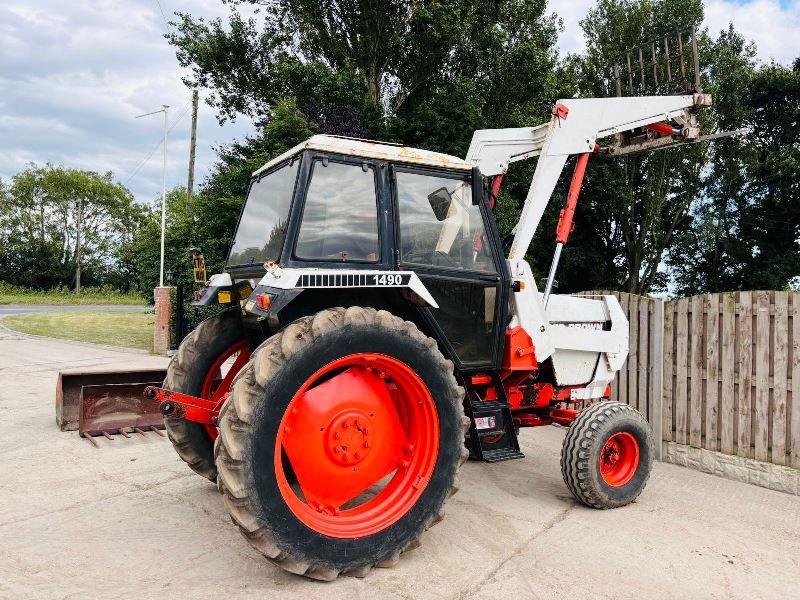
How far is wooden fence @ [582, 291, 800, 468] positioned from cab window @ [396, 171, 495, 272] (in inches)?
111

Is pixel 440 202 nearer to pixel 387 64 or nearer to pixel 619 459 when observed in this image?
pixel 619 459

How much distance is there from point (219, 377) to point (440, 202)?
7.78ft

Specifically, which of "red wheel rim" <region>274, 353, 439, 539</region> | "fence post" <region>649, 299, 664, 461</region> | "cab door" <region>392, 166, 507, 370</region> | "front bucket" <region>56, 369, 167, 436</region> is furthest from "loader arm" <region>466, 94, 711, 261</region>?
"front bucket" <region>56, 369, 167, 436</region>

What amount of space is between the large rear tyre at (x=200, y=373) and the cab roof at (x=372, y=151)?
1.32m

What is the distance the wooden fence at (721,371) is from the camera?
5105mm

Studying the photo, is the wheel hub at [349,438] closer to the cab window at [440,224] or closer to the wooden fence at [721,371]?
the cab window at [440,224]

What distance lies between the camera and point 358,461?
3373 millimetres

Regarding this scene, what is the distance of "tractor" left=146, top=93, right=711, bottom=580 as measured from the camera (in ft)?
9.98

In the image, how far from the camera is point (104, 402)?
20.4 feet

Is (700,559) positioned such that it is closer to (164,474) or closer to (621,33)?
(164,474)

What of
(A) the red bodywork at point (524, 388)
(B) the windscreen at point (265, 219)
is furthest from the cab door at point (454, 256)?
(B) the windscreen at point (265, 219)

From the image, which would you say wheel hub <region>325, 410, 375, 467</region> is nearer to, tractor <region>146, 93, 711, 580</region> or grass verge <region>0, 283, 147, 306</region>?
tractor <region>146, 93, 711, 580</region>

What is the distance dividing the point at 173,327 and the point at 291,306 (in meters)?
10.7

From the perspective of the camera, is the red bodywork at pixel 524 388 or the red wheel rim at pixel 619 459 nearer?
the red bodywork at pixel 524 388
